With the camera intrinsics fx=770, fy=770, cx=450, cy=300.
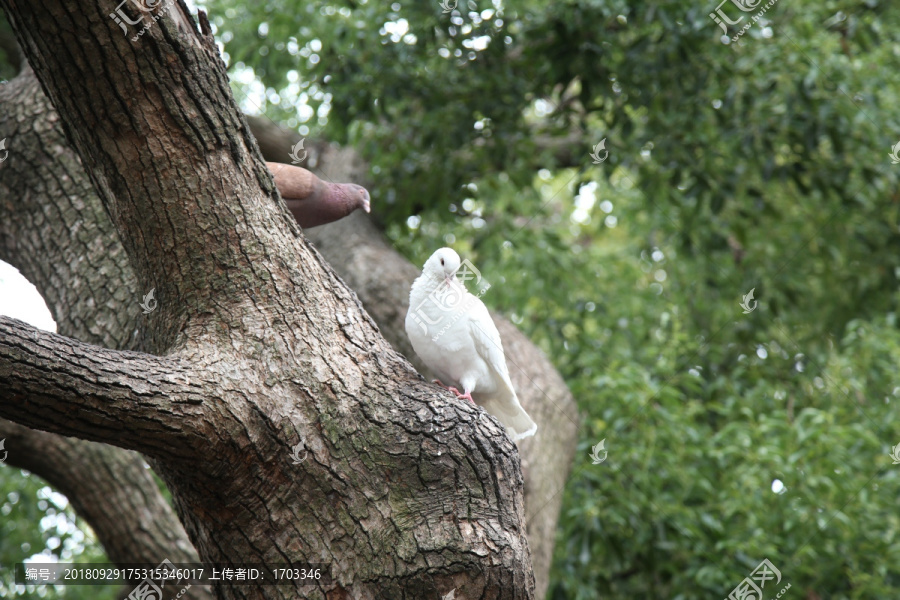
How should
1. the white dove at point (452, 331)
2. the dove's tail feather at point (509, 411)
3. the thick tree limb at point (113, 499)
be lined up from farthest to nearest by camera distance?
the thick tree limb at point (113, 499) → the dove's tail feather at point (509, 411) → the white dove at point (452, 331)

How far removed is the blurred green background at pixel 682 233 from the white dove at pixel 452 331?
1529mm

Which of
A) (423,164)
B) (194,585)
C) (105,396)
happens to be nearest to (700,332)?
(423,164)

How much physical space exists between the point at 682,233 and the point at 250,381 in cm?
389

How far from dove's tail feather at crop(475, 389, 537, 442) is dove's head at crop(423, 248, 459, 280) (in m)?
0.63

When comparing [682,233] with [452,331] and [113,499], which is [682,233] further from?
[113,499]

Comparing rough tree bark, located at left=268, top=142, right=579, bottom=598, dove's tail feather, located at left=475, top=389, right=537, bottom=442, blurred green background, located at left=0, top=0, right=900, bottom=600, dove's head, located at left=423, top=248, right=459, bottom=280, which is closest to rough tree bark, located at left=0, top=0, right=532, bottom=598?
dove's head, located at left=423, top=248, right=459, bottom=280

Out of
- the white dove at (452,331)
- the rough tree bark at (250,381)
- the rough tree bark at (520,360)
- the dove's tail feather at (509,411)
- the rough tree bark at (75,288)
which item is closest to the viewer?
the rough tree bark at (250,381)

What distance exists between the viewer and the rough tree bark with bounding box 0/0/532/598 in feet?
7.50

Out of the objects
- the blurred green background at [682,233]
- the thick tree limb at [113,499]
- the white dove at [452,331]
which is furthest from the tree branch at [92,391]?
the blurred green background at [682,233]

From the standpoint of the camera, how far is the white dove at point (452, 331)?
10.8 feet

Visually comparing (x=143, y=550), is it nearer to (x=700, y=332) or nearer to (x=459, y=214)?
(x=459, y=214)

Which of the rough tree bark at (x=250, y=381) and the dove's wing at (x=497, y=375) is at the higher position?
the rough tree bark at (x=250, y=381)

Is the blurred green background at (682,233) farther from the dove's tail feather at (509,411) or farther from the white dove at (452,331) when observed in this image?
the white dove at (452,331)

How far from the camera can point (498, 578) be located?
2.37 meters
